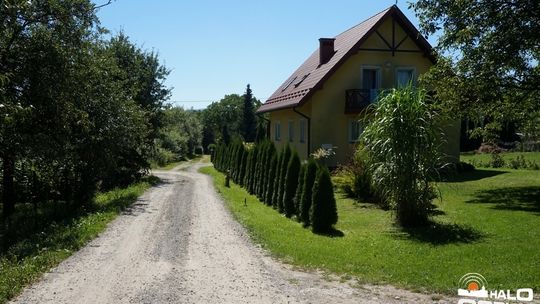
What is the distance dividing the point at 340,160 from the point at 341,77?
398 centimetres

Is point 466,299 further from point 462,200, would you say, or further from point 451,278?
point 462,200

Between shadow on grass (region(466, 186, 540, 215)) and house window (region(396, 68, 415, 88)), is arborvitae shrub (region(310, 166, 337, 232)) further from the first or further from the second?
house window (region(396, 68, 415, 88))

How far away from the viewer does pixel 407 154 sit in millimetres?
10625

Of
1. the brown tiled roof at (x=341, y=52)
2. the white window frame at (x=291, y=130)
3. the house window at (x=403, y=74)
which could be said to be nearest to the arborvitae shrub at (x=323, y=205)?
the brown tiled roof at (x=341, y=52)

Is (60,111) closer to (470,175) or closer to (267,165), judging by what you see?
(267,165)

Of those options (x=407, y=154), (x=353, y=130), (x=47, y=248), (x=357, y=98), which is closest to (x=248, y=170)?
(x=353, y=130)

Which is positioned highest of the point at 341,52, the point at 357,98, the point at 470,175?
the point at 341,52

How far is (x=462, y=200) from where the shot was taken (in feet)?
47.9

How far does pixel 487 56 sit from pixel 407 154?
602 cm

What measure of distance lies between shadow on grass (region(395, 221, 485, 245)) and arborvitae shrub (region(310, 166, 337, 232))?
1.63 m

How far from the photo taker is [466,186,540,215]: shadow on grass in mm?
12953

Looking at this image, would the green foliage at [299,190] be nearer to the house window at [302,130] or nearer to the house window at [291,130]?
the house window at [302,130]

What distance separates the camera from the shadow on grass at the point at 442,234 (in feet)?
31.0

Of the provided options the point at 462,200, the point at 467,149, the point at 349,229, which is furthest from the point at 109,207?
the point at 467,149
